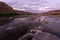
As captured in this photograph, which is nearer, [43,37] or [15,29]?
[43,37]

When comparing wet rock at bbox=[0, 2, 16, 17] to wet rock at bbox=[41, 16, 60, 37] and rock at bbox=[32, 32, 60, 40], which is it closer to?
wet rock at bbox=[41, 16, 60, 37]

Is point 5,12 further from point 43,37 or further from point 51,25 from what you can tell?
point 43,37

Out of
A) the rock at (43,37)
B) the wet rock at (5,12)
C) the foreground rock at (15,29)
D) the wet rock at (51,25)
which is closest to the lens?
the rock at (43,37)

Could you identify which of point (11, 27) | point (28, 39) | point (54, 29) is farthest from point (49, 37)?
point (11, 27)

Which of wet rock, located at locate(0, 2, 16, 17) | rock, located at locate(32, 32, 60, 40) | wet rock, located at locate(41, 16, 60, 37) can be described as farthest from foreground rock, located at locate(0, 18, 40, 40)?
wet rock, located at locate(0, 2, 16, 17)

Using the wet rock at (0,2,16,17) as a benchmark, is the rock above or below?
below

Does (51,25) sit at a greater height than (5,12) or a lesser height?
lesser

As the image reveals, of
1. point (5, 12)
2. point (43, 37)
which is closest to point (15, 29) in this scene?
point (43, 37)

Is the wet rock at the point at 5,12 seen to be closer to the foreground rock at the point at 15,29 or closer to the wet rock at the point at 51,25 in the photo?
the foreground rock at the point at 15,29

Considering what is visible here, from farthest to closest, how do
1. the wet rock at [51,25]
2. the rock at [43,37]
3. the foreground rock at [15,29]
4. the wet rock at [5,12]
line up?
the wet rock at [5,12]
the wet rock at [51,25]
the foreground rock at [15,29]
the rock at [43,37]

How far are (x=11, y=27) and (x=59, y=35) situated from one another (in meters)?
0.95

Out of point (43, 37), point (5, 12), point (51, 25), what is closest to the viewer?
point (43, 37)

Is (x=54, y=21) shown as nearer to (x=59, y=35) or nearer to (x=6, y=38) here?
(x=59, y=35)

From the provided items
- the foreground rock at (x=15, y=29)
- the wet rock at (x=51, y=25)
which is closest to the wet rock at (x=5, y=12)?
the foreground rock at (x=15, y=29)
